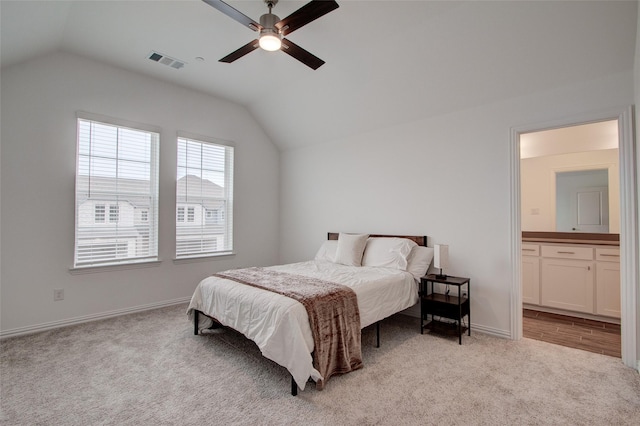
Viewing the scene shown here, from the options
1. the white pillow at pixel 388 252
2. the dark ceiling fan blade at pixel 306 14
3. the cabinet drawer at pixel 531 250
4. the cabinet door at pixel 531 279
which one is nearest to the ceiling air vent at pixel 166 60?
the dark ceiling fan blade at pixel 306 14

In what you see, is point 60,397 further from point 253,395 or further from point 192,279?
point 192,279

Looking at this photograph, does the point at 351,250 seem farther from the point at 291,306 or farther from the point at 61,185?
the point at 61,185

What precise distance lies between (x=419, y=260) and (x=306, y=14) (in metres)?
2.70

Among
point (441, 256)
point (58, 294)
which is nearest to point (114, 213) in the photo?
point (58, 294)

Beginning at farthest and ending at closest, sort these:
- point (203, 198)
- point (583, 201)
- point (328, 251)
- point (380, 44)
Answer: point (203, 198)
point (328, 251)
point (583, 201)
point (380, 44)

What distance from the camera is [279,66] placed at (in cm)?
377

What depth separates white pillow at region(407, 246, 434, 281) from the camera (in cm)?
345

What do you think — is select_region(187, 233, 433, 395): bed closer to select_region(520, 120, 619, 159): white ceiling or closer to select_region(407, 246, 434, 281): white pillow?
select_region(407, 246, 434, 281): white pillow

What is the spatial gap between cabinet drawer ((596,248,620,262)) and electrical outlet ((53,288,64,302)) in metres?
6.14

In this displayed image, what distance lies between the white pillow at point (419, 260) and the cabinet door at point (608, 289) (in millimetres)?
1974

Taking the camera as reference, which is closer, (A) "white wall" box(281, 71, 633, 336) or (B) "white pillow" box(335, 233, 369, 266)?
(A) "white wall" box(281, 71, 633, 336)

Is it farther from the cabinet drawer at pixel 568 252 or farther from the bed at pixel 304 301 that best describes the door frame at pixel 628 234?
the bed at pixel 304 301

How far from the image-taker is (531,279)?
13.3 ft

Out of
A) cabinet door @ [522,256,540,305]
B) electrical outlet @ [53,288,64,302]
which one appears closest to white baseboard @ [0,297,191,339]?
electrical outlet @ [53,288,64,302]
